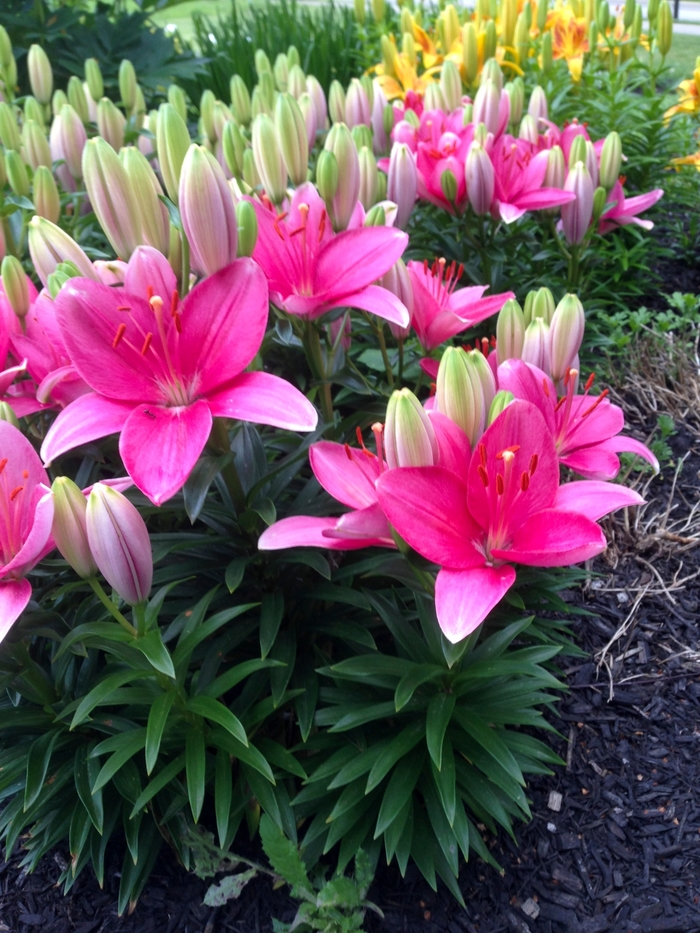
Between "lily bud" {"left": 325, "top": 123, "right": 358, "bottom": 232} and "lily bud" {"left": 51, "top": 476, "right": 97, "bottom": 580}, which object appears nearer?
"lily bud" {"left": 51, "top": 476, "right": 97, "bottom": 580}

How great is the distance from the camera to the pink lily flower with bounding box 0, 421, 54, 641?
0.84 metres

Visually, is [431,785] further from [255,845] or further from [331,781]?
[255,845]

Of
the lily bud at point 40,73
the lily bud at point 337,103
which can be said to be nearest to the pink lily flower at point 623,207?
the lily bud at point 337,103

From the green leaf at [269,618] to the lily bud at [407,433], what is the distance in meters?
0.38

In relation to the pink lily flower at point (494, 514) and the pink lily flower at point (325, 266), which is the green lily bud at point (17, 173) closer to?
the pink lily flower at point (325, 266)

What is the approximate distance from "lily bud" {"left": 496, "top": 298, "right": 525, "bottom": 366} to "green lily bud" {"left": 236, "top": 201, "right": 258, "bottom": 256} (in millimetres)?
356

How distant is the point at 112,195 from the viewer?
38.4 inches

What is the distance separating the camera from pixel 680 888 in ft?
3.92

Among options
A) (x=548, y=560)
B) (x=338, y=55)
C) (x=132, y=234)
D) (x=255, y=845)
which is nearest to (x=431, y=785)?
(x=255, y=845)

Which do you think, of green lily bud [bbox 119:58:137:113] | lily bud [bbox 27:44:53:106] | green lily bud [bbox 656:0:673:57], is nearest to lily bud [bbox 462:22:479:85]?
green lily bud [bbox 656:0:673:57]

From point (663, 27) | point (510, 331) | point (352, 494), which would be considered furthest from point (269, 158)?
point (663, 27)

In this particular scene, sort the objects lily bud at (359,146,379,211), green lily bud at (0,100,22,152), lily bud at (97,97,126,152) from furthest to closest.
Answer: lily bud at (97,97,126,152) < green lily bud at (0,100,22,152) < lily bud at (359,146,379,211)

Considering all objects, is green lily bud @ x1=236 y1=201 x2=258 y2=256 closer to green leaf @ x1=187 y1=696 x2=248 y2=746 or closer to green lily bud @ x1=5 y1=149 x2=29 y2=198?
green leaf @ x1=187 y1=696 x2=248 y2=746

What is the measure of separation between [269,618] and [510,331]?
55cm
